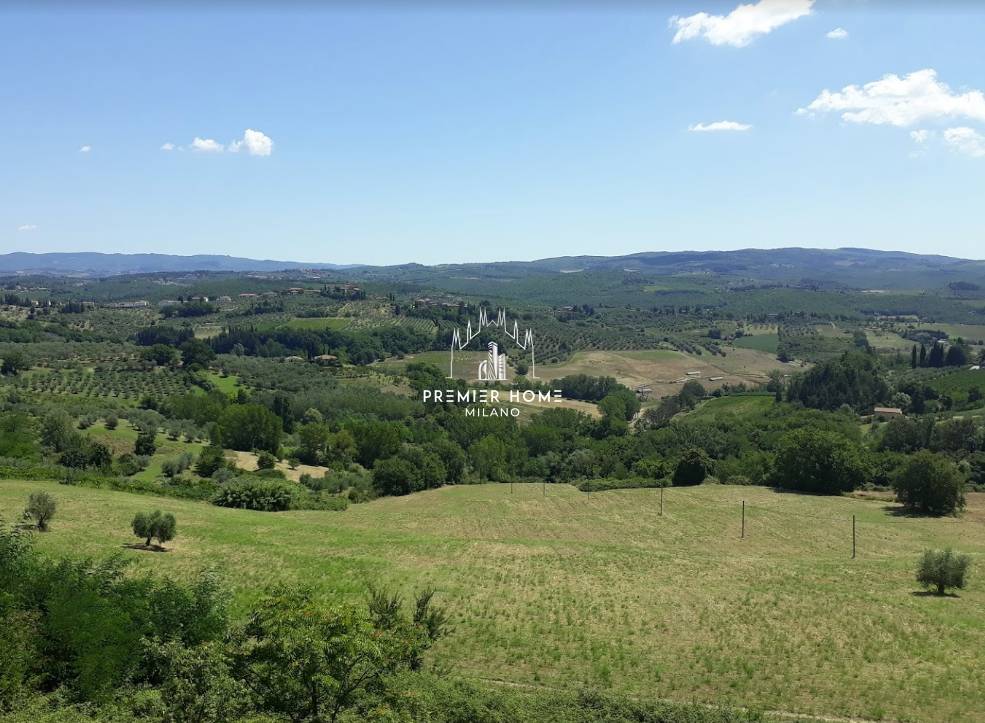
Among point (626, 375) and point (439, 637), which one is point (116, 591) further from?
point (626, 375)

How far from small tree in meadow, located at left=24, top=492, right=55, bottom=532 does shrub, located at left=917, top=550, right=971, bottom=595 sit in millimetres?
41233

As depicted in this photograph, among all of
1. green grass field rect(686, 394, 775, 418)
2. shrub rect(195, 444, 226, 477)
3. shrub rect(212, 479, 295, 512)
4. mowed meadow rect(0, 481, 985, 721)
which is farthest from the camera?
green grass field rect(686, 394, 775, 418)

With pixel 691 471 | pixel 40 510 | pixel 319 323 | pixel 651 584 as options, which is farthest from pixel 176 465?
pixel 319 323

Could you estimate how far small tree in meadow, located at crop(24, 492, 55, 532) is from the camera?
34094 mm

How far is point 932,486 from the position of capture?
5391 centimetres

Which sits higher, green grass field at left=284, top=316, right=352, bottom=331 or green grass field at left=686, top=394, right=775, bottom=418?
green grass field at left=284, top=316, right=352, bottom=331

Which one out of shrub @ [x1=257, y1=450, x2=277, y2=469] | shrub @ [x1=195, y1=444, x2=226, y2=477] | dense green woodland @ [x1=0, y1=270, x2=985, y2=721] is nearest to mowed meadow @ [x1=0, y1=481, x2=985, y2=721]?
dense green woodland @ [x1=0, y1=270, x2=985, y2=721]

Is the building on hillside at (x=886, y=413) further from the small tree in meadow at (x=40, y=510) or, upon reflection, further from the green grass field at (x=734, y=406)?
the small tree in meadow at (x=40, y=510)

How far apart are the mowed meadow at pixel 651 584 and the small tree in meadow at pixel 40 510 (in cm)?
96

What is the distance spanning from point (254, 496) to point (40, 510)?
18.9 metres

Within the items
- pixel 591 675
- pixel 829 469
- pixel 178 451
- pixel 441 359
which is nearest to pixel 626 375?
pixel 441 359

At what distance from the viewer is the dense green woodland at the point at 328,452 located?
18672 millimetres

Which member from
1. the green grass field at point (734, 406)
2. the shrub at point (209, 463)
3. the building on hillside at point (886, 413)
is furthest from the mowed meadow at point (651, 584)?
the green grass field at point (734, 406)

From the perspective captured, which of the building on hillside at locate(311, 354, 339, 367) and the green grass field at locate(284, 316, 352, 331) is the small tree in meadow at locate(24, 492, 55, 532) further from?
the green grass field at locate(284, 316, 352, 331)
